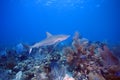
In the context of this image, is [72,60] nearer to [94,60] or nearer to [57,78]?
[94,60]

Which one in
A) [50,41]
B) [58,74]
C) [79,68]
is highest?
[50,41]

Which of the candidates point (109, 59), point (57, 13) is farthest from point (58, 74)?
point (57, 13)

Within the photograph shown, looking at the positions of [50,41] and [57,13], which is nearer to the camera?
[50,41]

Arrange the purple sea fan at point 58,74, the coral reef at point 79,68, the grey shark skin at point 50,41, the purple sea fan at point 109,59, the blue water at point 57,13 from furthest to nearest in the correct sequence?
the blue water at point 57,13 → the grey shark skin at point 50,41 → the purple sea fan at point 58,74 → the purple sea fan at point 109,59 → the coral reef at point 79,68

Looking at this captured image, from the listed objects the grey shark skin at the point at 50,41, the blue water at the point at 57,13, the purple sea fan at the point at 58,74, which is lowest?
the purple sea fan at the point at 58,74

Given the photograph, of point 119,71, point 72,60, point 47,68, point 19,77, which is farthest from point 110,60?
point 19,77

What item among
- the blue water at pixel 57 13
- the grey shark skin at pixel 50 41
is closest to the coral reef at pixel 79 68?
the grey shark skin at pixel 50 41

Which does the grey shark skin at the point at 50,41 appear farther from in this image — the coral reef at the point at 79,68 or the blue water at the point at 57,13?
the blue water at the point at 57,13

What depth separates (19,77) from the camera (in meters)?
5.92

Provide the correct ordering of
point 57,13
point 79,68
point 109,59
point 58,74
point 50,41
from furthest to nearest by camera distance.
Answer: point 57,13, point 50,41, point 79,68, point 58,74, point 109,59

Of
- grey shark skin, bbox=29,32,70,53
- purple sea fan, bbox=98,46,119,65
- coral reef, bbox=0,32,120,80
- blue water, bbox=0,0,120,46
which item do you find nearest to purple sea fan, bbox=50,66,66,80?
coral reef, bbox=0,32,120,80

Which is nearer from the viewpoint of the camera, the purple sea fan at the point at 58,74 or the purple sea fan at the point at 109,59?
the purple sea fan at the point at 109,59

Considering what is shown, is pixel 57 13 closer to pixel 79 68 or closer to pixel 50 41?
pixel 50 41

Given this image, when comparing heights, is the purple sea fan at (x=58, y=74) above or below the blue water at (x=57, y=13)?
Result: below
